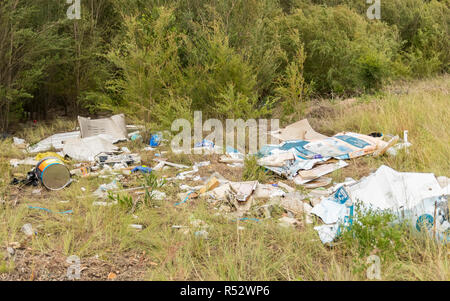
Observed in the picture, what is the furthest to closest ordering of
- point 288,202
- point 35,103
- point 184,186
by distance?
point 35,103 < point 184,186 < point 288,202

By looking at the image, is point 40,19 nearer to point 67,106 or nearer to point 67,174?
point 67,106

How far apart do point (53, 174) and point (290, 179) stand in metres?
2.35

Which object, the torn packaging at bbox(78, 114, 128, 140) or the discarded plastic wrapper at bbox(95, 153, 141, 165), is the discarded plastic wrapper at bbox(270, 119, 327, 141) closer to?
the discarded plastic wrapper at bbox(95, 153, 141, 165)

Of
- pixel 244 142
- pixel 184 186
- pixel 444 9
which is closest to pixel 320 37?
pixel 244 142

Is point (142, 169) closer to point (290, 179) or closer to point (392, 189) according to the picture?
point (290, 179)

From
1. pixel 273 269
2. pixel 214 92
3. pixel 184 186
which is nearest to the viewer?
pixel 273 269

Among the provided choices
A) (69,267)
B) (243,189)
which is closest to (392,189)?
(243,189)

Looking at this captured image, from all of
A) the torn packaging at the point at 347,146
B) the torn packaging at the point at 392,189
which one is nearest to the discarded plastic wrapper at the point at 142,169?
the torn packaging at the point at 347,146

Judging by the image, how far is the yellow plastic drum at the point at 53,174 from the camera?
4.00m

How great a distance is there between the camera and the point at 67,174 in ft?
13.5

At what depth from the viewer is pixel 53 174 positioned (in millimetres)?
4035

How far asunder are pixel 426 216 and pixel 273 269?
1.00m

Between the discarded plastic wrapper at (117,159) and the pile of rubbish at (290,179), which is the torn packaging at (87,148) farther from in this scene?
the discarded plastic wrapper at (117,159)

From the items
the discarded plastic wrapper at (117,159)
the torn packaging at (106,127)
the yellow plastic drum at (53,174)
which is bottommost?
the yellow plastic drum at (53,174)
